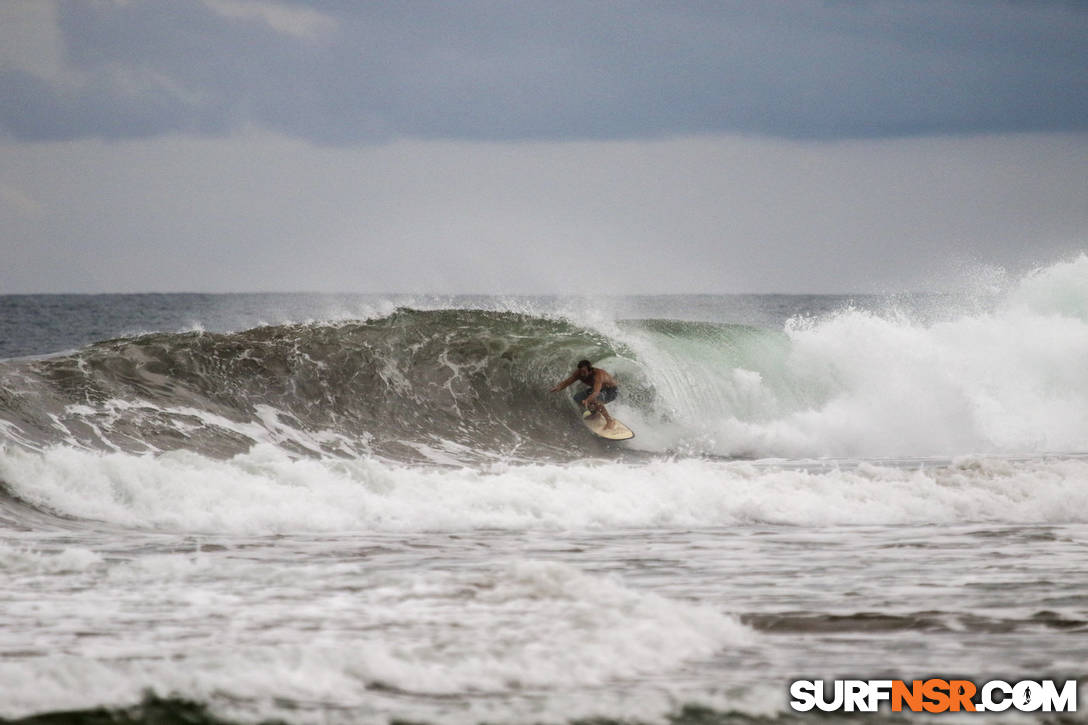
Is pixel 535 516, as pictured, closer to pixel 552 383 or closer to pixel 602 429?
pixel 602 429

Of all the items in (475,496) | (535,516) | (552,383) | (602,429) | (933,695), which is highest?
(552,383)

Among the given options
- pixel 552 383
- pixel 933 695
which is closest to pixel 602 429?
pixel 552 383

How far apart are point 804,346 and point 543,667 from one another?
17.9 meters

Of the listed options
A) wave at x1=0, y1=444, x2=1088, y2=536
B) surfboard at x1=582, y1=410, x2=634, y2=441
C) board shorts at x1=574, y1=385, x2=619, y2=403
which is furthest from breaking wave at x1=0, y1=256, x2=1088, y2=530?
board shorts at x1=574, y1=385, x2=619, y2=403

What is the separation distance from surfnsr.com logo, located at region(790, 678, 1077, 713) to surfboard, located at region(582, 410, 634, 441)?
13.3 metres

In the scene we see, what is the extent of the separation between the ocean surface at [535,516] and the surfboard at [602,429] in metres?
0.18

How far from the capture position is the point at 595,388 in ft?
62.6

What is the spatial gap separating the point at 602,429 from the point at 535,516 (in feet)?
24.3

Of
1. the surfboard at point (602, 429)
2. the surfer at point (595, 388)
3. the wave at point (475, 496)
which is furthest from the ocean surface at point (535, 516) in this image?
the surfer at point (595, 388)

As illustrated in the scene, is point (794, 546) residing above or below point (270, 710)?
above

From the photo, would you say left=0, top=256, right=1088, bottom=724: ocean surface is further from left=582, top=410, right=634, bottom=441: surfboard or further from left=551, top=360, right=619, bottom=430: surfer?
left=551, top=360, right=619, bottom=430: surfer

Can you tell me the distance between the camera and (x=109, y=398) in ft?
51.6

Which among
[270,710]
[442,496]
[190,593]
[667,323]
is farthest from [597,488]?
[667,323]

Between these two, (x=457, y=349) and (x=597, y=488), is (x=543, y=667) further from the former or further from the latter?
(x=457, y=349)
